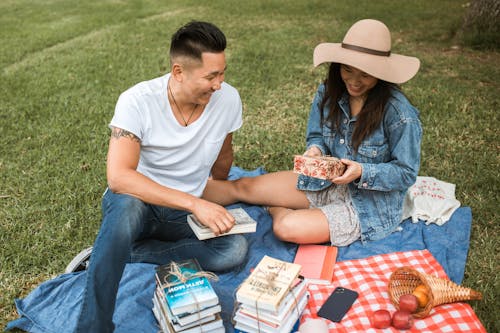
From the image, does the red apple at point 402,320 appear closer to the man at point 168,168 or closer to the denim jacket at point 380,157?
the denim jacket at point 380,157

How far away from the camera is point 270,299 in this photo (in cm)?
263

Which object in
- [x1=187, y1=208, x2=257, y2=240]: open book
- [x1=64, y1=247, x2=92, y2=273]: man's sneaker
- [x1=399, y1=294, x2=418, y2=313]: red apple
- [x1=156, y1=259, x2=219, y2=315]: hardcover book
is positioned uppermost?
[x1=187, y1=208, x2=257, y2=240]: open book

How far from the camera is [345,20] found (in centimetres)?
1053

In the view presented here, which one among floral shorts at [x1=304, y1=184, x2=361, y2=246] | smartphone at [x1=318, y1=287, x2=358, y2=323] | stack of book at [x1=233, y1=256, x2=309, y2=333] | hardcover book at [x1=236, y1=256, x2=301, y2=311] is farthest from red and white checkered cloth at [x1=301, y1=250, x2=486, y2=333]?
hardcover book at [x1=236, y1=256, x2=301, y2=311]

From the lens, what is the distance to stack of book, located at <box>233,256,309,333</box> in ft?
8.76

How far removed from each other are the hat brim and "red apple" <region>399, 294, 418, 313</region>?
54.1 inches

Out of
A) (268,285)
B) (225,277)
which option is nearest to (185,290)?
(268,285)

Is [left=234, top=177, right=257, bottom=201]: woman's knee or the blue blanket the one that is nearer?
the blue blanket

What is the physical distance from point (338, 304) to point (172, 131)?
5.11ft

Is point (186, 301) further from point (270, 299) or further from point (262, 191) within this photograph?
point (262, 191)

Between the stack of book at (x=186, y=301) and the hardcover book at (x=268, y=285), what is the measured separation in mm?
175

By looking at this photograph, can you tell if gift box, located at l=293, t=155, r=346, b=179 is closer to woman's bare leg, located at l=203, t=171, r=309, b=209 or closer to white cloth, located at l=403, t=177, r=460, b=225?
woman's bare leg, located at l=203, t=171, r=309, b=209

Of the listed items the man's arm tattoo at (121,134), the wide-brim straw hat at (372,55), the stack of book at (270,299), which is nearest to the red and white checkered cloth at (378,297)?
the stack of book at (270,299)

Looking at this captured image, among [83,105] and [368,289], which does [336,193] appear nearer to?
[368,289]
